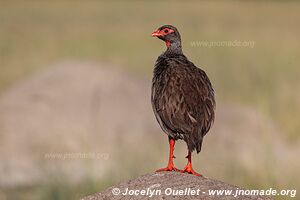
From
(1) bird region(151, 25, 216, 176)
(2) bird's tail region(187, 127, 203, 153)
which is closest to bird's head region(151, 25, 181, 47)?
(1) bird region(151, 25, 216, 176)

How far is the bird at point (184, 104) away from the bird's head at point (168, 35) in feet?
4.26

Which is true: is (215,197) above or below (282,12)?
below

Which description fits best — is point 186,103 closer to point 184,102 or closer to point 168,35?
point 184,102

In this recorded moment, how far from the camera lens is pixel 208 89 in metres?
13.2

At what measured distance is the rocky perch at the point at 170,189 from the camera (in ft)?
36.1

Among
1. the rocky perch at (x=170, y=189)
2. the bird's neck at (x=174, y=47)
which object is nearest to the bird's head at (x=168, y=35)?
the bird's neck at (x=174, y=47)

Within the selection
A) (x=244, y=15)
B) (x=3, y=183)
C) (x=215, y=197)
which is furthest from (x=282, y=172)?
(x=244, y=15)

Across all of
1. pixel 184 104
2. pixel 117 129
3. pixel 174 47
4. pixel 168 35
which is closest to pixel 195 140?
pixel 184 104

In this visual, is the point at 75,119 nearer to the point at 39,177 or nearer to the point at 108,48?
the point at 39,177

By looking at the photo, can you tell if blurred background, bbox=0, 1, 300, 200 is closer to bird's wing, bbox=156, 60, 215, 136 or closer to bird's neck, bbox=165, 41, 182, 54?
bird's neck, bbox=165, 41, 182, 54

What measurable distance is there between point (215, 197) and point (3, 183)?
10.7m

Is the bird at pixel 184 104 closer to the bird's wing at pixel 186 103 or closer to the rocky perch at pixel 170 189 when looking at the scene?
the bird's wing at pixel 186 103

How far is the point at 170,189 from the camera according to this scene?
440 inches

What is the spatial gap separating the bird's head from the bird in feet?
4.26
